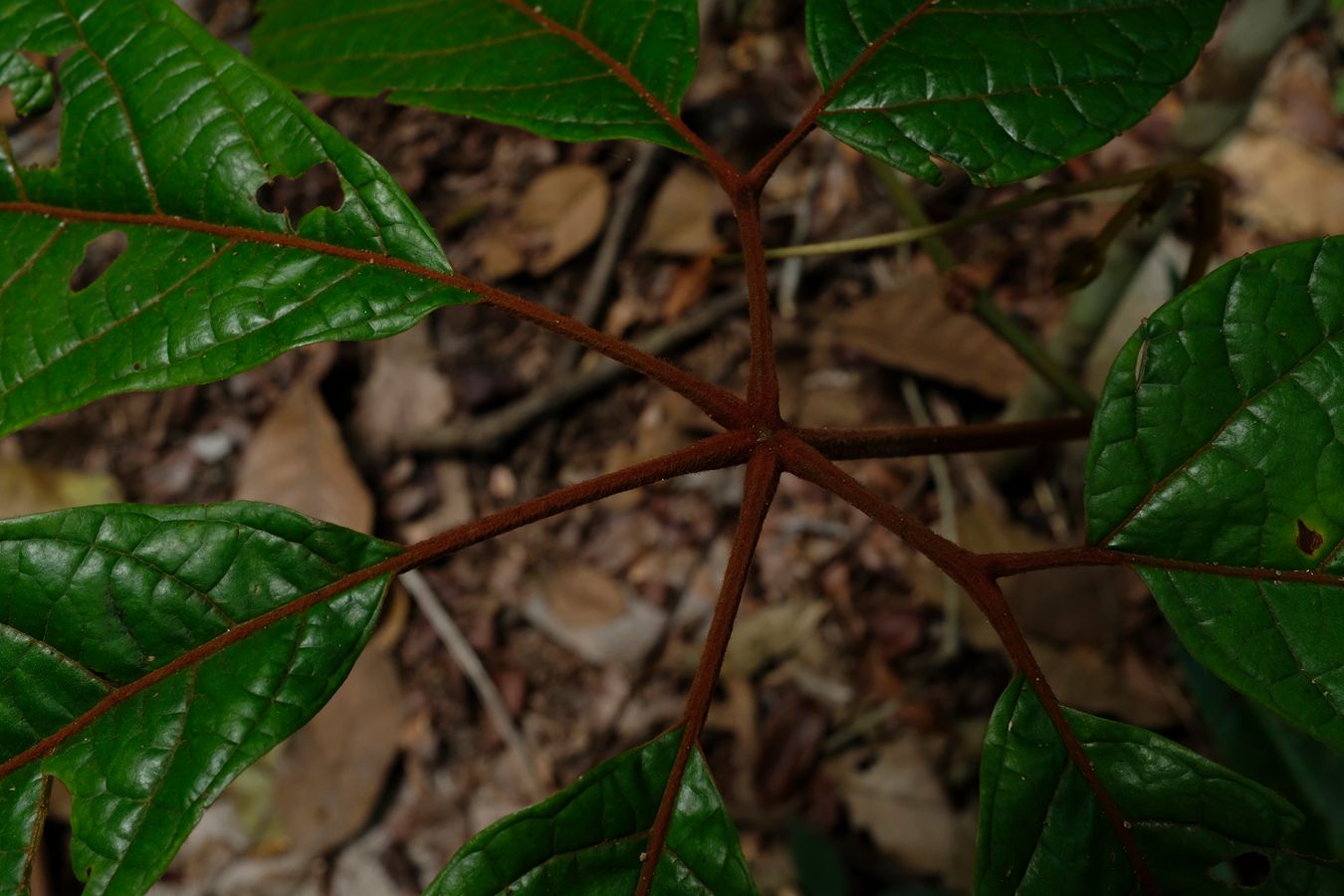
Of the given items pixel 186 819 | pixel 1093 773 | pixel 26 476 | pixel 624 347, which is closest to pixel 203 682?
pixel 186 819

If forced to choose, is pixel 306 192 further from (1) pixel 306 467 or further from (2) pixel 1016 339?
(2) pixel 1016 339

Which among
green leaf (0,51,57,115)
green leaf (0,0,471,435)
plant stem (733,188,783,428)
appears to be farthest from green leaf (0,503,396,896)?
green leaf (0,51,57,115)

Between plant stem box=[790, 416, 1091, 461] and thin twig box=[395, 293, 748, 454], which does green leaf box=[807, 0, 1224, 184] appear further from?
thin twig box=[395, 293, 748, 454]

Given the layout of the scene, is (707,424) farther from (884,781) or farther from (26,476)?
(26,476)

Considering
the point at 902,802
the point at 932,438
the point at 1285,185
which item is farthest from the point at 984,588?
the point at 1285,185

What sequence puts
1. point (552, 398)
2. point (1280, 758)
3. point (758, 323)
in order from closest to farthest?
point (758, 323), point (1280, 758), point (552, 398)

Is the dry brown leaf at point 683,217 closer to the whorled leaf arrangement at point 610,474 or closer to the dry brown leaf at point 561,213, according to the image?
the dry brown leaf at point 561,213
